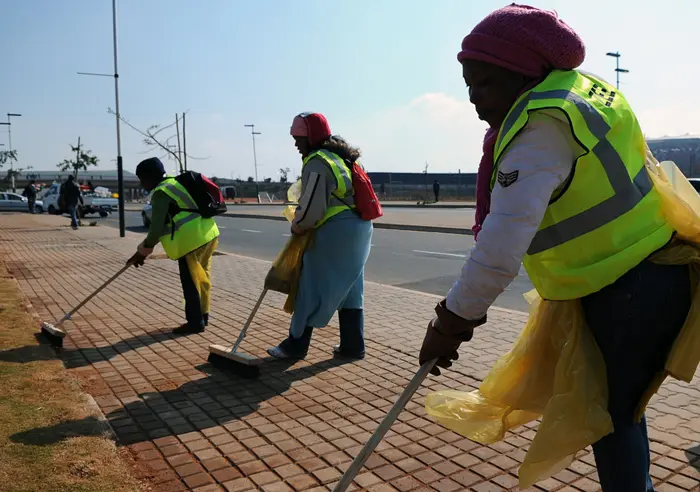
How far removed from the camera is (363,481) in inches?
124

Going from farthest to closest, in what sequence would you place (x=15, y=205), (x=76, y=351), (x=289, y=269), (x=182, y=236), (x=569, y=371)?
(x=15, y=205)
(x=182, y=236)
(x=76, y=351)
(x=289, y=269)
(x=569, y=371)

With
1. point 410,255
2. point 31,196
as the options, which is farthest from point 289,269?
point 31,196

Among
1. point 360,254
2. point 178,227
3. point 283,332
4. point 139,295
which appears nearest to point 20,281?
point 139,295

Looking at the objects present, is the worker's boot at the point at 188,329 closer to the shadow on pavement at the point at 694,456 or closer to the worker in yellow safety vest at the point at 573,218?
the shadow on pavement at the point at 694,456

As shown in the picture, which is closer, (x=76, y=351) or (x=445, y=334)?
(x=445, y=334)

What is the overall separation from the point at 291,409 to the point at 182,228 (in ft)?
8.75

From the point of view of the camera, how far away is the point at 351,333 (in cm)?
531

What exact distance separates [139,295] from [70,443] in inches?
206

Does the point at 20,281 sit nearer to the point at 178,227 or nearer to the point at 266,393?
the point at 178,227

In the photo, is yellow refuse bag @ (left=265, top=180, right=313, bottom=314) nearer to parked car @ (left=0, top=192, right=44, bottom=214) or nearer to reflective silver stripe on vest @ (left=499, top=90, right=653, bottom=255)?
reflective silver stripe on vest @ (left=499, top=90, right=653, bottom=255)

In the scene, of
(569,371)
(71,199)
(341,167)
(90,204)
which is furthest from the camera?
(90,204)

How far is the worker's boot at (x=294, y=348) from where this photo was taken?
5234 millimetres

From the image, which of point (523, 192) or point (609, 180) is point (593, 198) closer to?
point (609, 180)

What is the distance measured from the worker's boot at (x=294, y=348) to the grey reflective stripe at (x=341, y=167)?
1.16 m
